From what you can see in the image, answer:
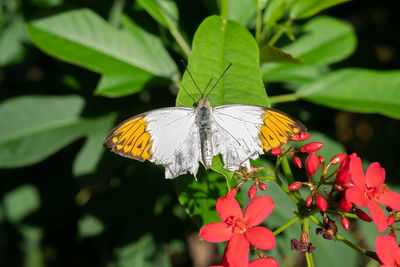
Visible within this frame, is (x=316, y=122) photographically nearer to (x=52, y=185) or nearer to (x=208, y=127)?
(x=208, y=127)

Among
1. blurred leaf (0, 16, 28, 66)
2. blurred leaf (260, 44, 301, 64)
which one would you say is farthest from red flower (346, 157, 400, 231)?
blurred leaf (0, 16, 28, 66)

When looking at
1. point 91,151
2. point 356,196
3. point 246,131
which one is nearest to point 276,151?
point 246,131

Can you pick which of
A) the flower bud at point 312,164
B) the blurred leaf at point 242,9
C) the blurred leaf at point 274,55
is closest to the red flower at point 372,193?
the flower bud at point 312,164

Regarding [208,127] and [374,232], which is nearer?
[208,127]

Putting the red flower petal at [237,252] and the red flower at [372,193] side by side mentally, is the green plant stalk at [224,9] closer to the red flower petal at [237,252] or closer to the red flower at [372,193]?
the red flower at [372,193]

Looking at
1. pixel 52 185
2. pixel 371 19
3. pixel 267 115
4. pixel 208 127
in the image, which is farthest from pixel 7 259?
pixel 371 19

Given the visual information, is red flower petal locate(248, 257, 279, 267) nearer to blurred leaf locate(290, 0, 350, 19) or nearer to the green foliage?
the green foliage
